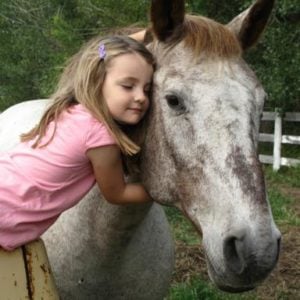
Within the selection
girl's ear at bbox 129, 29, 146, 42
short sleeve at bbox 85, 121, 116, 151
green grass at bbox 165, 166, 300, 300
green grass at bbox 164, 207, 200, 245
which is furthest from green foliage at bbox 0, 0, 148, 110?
short sleeve at bbox 85, 121, 116, 151

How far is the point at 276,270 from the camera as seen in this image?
17.1 feet

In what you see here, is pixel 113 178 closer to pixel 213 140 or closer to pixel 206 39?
pixel 213 140

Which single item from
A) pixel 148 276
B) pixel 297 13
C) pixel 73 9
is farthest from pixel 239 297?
pixel 73 9

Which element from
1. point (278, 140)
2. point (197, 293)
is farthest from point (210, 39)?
point (278, 140)

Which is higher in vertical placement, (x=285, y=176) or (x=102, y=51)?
(x=102, y=51)

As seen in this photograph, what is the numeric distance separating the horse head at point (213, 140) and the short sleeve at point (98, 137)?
19 centimetres

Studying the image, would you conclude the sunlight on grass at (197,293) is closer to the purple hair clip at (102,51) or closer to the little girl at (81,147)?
the little girl at (81,147)

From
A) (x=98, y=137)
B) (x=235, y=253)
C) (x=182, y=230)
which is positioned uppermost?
(x=98, y=137)

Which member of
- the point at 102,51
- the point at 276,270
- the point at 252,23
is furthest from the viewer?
the point at 276,270

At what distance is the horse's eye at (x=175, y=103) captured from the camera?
2.18 metres

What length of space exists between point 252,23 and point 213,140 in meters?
0.73

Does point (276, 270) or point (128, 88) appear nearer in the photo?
point (128, 88)

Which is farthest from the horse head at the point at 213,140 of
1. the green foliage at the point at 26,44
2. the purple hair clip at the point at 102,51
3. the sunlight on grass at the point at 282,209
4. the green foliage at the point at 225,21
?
the green foliage at the point at 26,44

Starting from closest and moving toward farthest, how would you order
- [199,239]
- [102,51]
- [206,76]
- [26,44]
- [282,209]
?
[206,76], [102,51], [199,239], [282,209], [26,44]
